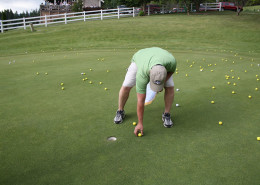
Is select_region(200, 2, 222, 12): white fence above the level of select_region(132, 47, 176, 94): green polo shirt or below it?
above

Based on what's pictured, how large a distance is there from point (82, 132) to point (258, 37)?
15.6 m

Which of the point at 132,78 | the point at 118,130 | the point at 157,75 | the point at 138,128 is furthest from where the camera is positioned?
the point at 132,78

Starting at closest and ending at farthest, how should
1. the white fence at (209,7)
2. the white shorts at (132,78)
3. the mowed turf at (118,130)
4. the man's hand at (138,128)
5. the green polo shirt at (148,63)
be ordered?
the mowed turf at (118,130), the green polo shirt at (148,63), the man's hand at (138,128), the white shorts at (132,78), the white fence at (209,7)

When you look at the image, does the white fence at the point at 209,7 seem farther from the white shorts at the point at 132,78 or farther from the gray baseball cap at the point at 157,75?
the gray baseball cap at the point at 157,75

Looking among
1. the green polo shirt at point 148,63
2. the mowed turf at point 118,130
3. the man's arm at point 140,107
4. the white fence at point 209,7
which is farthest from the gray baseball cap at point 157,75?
the white fence at point 209,7

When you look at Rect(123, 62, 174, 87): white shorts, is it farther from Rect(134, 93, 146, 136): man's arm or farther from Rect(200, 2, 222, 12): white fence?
Rect(200, 2, 222, 12): white fence

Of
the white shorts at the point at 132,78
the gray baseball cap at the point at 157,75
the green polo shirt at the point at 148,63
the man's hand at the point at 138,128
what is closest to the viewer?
the gray baseball cap at the point at 157,75

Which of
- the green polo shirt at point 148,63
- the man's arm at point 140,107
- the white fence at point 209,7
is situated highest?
the white fence at point 209,7

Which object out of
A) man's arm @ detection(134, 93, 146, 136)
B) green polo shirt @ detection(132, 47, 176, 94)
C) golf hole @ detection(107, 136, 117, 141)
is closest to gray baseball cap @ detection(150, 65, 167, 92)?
green polo shirt @ detection(132, 47, 176, 94)

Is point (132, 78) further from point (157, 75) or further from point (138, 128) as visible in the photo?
point (157, 75)

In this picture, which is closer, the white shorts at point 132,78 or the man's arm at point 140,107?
the man's arm at point 140,107

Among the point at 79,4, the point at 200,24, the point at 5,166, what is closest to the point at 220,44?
the point at 200,24

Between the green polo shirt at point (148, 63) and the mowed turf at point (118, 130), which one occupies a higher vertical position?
the green polo shirt at point (148, 63)

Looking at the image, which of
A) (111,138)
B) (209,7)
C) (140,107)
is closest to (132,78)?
(140,107)
